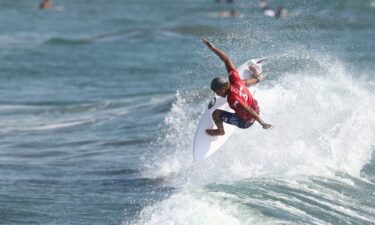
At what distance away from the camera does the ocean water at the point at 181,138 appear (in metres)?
12.5

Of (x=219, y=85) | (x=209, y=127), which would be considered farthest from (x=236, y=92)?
(x=209, y=127)

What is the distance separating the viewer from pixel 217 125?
13.6m

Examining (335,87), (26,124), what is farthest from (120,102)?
(335,87)

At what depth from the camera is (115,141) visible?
20875 mm

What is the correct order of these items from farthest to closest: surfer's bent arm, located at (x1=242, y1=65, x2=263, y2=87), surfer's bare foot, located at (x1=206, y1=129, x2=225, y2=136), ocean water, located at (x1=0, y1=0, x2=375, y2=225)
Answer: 1. surfer's bare foot, located at (x1=206, y1=129, x2=225, y2=136)
2. surfer's bent arm, located at (x1=242, y1=65, x2=263, y2=87)
3. ocean water, located at (x1=0, y1=0, x2=375, y2=225)

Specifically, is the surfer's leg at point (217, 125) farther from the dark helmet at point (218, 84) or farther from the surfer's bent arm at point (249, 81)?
the dark helmet at point (218, 84)

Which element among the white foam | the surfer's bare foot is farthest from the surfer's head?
the white foam

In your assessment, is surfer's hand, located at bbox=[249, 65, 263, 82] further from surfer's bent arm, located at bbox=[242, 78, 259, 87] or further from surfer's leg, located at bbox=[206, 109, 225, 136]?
surfer's leg, located at bbox=[206, 109, 225, 136]

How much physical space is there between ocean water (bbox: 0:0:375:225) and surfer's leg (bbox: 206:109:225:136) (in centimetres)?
75

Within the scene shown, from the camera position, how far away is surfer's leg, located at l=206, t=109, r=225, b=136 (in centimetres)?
1339

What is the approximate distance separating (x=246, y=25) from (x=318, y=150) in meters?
19.9

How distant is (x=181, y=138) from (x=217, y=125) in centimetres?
586

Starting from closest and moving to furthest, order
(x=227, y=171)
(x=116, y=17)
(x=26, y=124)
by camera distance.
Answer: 1. (x=227, y=171)
2. (x=26, y=124)
3. (x=116, y=17)

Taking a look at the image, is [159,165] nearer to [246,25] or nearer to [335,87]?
[335,87]
